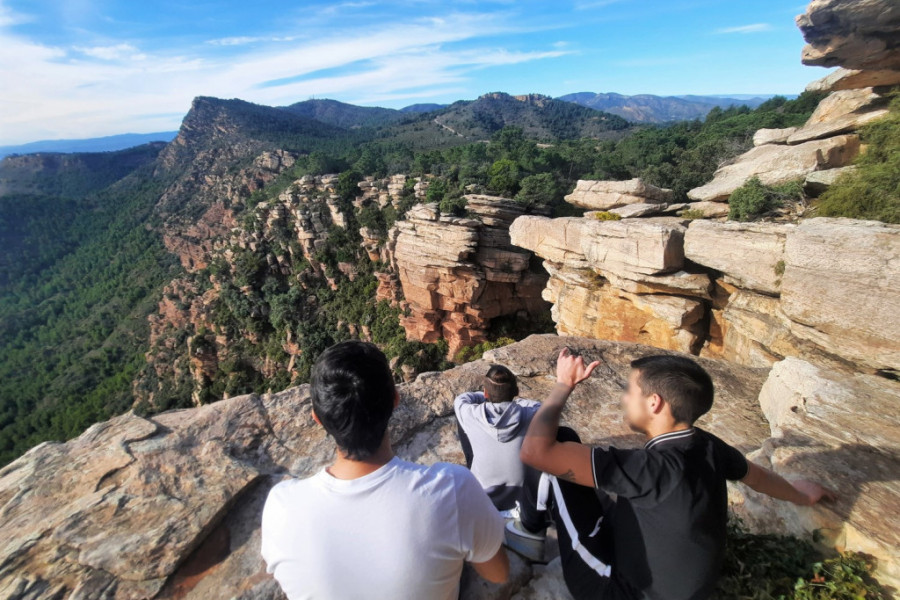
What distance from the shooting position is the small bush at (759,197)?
9641 mm

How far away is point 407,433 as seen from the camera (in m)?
4.73

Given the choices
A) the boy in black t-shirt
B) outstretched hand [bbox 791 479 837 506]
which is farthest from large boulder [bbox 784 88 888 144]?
the boy in black t-shirt

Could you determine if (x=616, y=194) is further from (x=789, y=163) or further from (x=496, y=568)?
(x=496, y=568)

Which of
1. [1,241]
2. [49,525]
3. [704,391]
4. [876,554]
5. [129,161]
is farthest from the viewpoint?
[129,161]

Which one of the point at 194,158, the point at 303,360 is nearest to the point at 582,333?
the point at 303,360

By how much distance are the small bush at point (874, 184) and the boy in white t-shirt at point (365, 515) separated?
1029cm

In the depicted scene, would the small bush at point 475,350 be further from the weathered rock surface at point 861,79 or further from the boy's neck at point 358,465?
the boy's neck at point 358,465

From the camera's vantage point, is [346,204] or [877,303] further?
[346,204]

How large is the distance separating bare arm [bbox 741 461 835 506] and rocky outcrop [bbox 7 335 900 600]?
0.45ft

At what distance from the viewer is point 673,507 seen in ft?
6.47

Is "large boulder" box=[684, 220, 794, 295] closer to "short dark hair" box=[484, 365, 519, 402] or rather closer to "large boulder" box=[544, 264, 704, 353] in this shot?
"large boulder" box=[544, 264, 704, 353]

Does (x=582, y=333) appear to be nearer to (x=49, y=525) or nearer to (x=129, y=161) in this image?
(x=49, y=525)

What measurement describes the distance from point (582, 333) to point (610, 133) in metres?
80.5

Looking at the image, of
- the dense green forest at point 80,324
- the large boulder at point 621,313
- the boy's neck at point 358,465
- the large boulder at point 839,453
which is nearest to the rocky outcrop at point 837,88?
the large boulder at point 621,313
